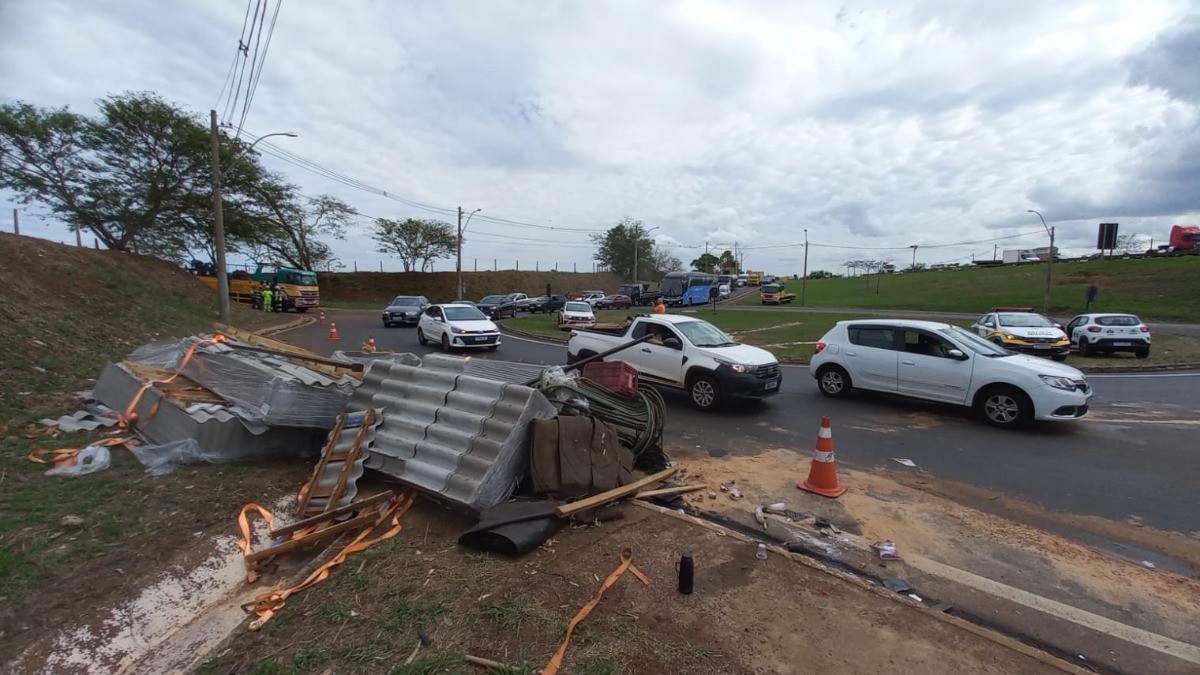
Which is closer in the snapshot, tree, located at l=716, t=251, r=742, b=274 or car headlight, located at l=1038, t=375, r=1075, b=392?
car headlight, located at l=1038, t=375, r=1075, b=392

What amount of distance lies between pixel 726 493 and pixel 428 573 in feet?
9.32

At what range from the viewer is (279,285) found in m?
33.9

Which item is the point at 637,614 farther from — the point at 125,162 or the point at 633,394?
the point at 125,162

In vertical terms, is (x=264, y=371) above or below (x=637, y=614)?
above

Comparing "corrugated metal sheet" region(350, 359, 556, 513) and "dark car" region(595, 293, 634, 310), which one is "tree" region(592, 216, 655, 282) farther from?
"corrugated metal sheet" region(350, 359, 556, 513)

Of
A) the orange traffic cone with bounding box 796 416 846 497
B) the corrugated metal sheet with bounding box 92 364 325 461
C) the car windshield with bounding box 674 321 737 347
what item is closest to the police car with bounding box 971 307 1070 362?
the car windshield with bounding box 674 321 737 347

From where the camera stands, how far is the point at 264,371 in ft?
19.1

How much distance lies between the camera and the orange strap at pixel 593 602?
2.47m

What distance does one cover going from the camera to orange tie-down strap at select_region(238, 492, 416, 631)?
301 centimetres

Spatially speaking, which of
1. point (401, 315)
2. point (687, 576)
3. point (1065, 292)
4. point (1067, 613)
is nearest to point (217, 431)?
point (687, 576)

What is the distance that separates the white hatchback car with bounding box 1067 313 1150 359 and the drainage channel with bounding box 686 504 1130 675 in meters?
18.0

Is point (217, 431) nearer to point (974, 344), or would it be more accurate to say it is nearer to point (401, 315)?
point (974, 344)

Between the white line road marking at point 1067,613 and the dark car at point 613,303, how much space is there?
40535 millimetres

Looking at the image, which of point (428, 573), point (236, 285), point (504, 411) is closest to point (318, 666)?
point (428, 573)
